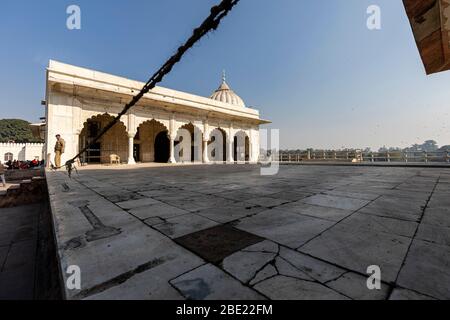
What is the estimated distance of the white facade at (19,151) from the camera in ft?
91.5

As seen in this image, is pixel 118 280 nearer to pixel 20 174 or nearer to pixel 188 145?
pixel 20 174

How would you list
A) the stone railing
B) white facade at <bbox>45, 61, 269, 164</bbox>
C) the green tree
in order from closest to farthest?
1. white facade at <bbox>45, 61, 269, 164</bbox>
2. the stone railing
3. the green tree

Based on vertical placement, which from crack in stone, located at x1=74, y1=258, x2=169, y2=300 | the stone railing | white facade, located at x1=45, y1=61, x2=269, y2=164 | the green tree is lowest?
crack in stone, located at x1=74, y1=258, x2=169, y2=300

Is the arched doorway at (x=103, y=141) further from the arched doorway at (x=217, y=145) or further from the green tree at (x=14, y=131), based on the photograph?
the green tree at (x=14, y=131)

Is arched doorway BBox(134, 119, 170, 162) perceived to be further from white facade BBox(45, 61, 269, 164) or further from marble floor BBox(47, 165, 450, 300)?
marble floor BBox(47, 165, 450, 300)

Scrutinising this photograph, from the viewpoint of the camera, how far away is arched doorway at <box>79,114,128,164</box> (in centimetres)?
1612

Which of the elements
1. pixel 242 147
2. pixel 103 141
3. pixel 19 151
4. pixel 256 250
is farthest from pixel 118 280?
pixel 19 151

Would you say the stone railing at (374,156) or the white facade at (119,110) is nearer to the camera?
the white facade at (119,110)

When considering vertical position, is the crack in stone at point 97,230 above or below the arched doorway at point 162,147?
below

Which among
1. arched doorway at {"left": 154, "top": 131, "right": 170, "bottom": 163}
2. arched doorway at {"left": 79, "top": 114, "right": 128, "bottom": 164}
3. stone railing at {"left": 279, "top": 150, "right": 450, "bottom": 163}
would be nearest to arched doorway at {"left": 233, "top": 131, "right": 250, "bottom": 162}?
stone railing at {"left": 279, "top": 150, "right": 450, "bottom": 163}

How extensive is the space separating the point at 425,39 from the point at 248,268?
5215 mm

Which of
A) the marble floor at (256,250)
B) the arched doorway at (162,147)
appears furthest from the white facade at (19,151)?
the marble floor at (256,250)

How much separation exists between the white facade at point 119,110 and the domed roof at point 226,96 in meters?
4.73

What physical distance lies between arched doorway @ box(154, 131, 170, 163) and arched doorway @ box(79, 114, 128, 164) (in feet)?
12.0
